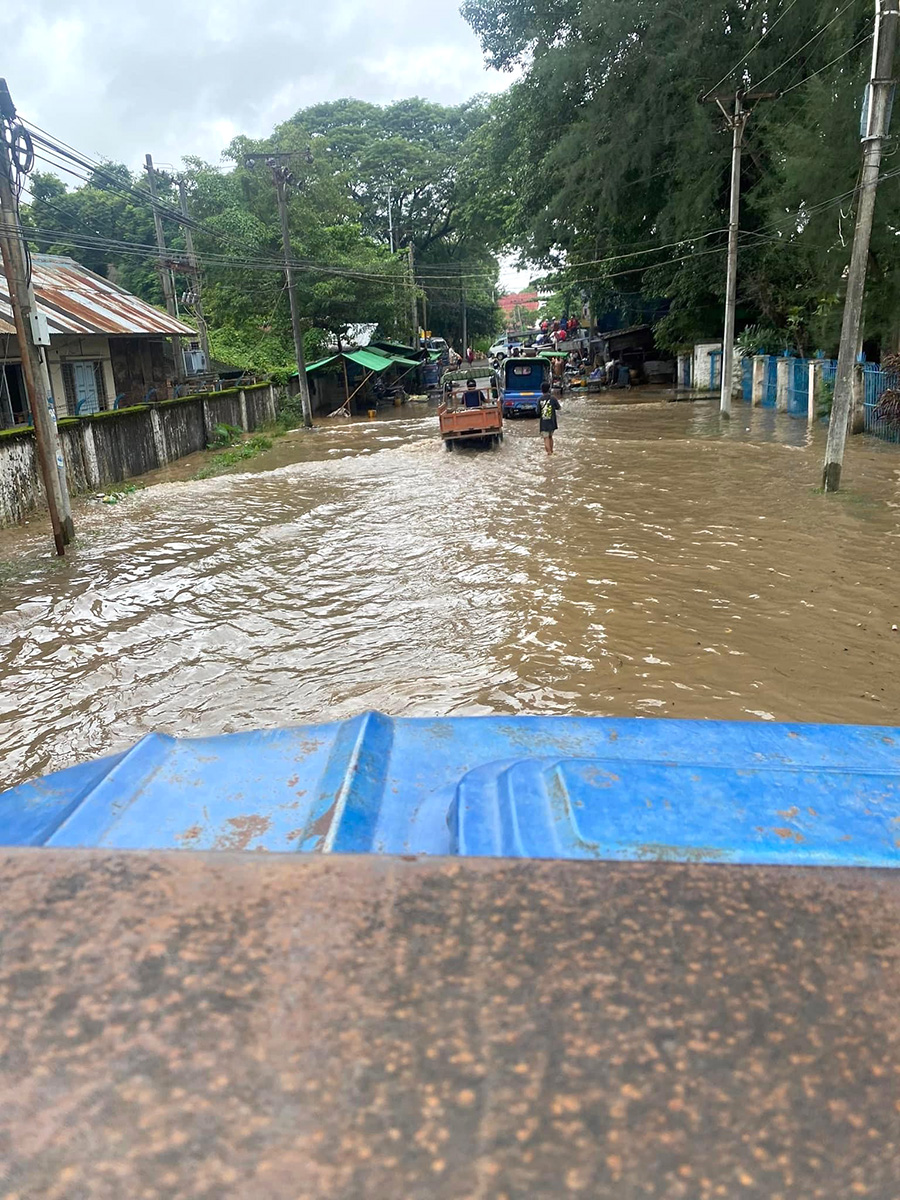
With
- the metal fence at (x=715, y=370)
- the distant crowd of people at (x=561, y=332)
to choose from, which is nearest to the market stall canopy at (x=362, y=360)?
the metal fence at (x=715, y=370)

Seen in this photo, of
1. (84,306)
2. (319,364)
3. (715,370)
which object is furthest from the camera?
(319,364)

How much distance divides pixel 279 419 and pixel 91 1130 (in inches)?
1208

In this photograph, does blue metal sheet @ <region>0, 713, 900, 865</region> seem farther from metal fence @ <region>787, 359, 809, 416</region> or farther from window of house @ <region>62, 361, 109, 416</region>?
metal fence @ <region>787, 359, 809, 416</region>

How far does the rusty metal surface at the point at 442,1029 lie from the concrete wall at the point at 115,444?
44.2ft

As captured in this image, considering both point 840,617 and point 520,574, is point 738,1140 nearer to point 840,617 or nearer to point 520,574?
point 840,617

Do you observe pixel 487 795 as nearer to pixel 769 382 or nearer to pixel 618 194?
pixel 769 382

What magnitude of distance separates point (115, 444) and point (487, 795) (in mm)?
16559

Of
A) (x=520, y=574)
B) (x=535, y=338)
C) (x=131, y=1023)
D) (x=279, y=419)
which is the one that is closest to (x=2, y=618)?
(x=520, y=574)

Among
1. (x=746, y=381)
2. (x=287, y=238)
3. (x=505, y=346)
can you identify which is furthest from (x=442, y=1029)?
(x=505, y=346)

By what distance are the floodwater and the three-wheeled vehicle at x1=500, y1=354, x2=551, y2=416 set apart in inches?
498

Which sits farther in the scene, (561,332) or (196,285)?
(561,332)

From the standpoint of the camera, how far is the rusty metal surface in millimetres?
643

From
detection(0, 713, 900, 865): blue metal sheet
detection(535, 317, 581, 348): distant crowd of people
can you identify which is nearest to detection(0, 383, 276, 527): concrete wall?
detection(0, 713, 900, 865): blue metal sheet

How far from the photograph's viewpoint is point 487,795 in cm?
209
